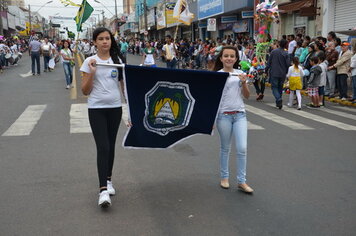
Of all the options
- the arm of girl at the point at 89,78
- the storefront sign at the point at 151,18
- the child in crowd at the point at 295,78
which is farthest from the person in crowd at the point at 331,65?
the storefront sign at the point at 151,18

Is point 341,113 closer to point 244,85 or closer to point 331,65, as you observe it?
point 331,65

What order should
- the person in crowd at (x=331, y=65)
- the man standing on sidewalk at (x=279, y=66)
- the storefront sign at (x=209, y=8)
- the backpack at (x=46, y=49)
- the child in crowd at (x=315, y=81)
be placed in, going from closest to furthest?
the man standing on sidewalk at (x=279, y=66)
the child in crowd at (x=315, y=81)
the person in crowd at (x=331, y=65)
the backpack at (x=46, y=49)
the storefront sign at (x=209, y=8)

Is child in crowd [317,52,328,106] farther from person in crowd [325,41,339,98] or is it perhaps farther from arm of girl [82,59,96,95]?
arm of girl [82,59,96,95]

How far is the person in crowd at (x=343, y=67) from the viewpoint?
481 inches

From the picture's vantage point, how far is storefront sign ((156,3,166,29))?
44931 mm

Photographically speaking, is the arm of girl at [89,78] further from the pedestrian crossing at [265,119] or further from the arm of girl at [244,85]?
the pedestrian crossing at [265,119]

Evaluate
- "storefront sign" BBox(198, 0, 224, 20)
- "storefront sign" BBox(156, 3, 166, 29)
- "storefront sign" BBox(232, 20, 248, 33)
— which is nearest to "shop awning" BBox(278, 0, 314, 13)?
"storefront sign" BBox(232, 20, 248, 33)

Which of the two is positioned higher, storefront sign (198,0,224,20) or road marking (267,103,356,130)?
storefront sign (198,0,224,20)

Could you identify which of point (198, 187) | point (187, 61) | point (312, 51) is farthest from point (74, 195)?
point (187, 61)

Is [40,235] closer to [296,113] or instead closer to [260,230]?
[260,230]

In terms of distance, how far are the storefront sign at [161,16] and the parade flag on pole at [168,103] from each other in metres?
41.5

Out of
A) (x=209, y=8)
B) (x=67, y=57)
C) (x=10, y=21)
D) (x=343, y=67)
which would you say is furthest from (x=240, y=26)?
(x=10, y=21)

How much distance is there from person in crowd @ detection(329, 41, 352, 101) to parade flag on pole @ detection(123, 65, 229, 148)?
9.03 meters

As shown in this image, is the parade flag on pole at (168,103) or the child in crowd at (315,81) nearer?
the parade flag on pole at (168,103)
